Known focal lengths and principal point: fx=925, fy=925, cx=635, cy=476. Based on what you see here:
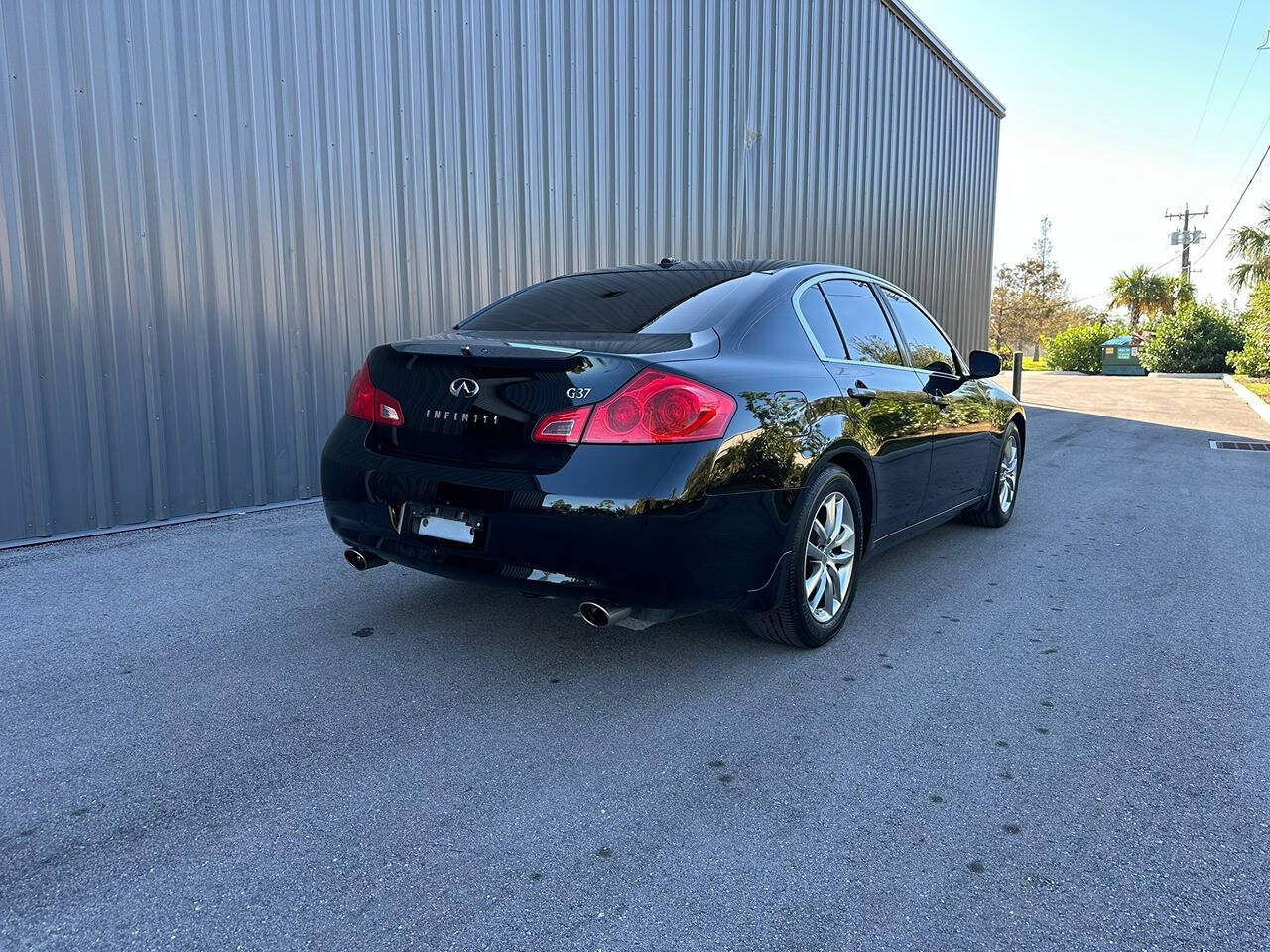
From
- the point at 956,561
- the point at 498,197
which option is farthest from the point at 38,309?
the point at 956,561

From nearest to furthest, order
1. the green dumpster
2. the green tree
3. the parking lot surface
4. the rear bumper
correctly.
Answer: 1. the parking lot surface
2. the rear bumper
3. the green dumpster
4. the green tree

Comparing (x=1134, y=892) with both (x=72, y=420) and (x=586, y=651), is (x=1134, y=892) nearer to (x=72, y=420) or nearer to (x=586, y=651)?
(x=586, y=651)

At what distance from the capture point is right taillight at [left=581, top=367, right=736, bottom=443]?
2.99 m

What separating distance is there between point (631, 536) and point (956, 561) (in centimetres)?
297

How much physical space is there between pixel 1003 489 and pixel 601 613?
4.04m

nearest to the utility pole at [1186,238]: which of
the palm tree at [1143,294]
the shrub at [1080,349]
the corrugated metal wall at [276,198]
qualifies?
the palm tree at [1143,294]

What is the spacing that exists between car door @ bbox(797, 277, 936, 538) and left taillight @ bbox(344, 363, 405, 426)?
5.59 ft

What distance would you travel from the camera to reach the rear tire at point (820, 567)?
3.46 m

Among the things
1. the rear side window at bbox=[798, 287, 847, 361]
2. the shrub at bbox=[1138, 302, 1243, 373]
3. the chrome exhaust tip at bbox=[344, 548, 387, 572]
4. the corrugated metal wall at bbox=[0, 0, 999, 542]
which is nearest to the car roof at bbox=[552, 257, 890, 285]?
the rear side window at bbox=[798, 287, 847, 361]

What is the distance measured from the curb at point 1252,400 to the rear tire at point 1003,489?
10.9m

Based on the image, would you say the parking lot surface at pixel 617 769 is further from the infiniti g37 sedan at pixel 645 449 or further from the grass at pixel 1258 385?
the grass at pixel 1258 385

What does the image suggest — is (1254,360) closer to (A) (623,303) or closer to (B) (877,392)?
(B) (877,392)

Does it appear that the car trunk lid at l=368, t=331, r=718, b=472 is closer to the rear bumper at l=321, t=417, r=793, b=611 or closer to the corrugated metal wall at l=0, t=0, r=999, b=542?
the rear bumper at l=321, t=417, r=793, b=611

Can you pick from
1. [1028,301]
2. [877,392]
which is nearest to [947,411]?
[877,392]
